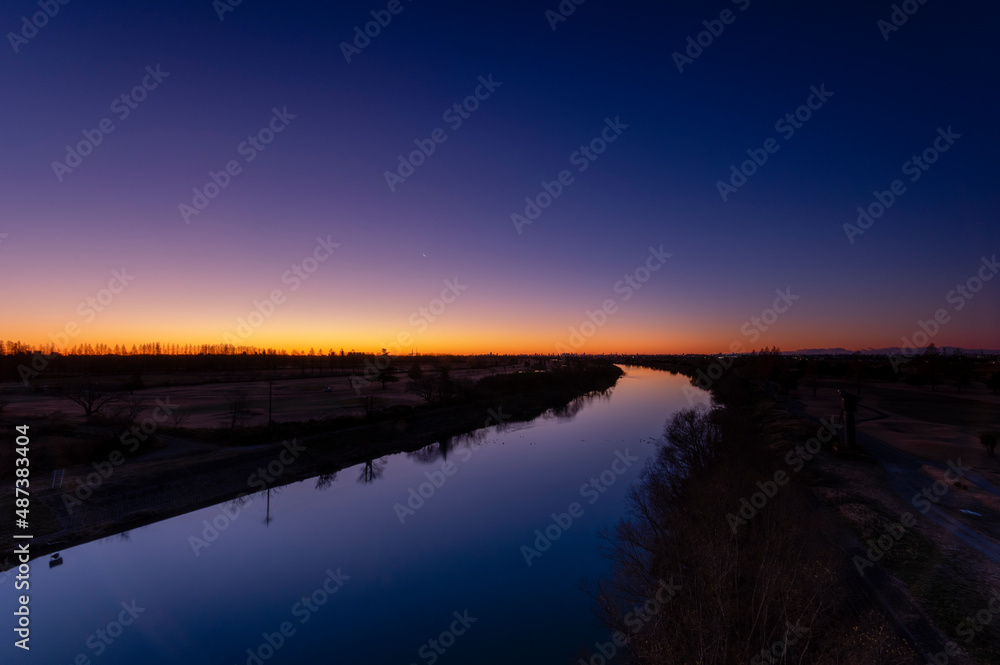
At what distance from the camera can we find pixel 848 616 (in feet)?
27.5

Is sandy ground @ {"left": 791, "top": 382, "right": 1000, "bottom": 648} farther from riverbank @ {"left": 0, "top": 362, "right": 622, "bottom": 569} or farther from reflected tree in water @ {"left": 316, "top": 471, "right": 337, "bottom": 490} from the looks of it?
riverbank @ {"left": 0, "top": 362, "right": 622, "bottom": 569}

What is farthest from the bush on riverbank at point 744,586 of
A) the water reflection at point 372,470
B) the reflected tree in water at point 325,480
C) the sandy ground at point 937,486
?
the reflected tree in water at point 325,480

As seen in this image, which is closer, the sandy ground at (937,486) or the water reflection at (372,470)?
the sandy ground at (937,486)

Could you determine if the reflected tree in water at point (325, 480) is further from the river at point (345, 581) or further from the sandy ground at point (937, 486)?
the sandy ground at point (937, 486)

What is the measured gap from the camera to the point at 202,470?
2189cm

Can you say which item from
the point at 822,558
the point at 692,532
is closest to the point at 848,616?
the point at 822,558

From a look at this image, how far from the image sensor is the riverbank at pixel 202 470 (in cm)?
1628

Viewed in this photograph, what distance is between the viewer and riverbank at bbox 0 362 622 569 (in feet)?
53.4

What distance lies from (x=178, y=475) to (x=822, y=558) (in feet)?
78.6

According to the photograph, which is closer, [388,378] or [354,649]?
[354,649]

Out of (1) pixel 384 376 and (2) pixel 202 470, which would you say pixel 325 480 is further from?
(1) pixel 384 376

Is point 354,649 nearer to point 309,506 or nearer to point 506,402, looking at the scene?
point 309,506

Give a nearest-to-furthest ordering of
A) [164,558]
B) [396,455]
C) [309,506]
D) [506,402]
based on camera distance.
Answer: [164,558] → [309,506] → [396,455] → [506,402]

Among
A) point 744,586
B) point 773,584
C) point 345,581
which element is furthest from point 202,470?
point 773,584
